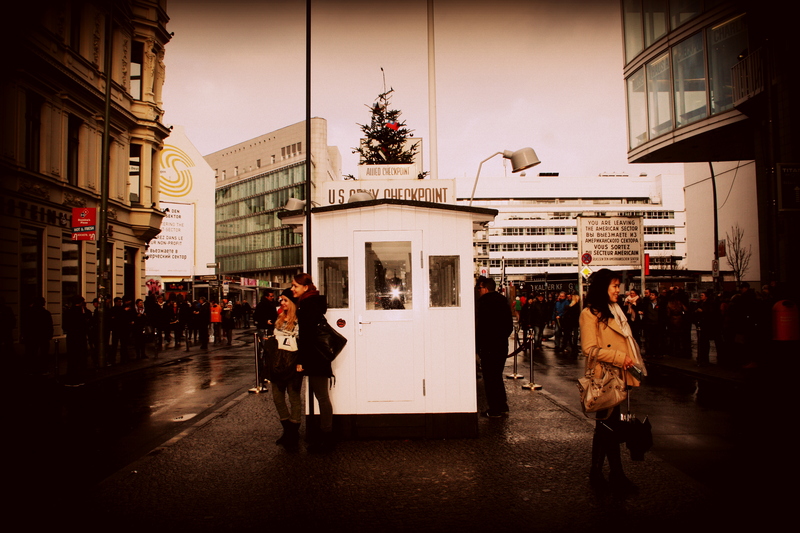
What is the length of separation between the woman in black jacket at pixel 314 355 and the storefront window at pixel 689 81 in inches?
801

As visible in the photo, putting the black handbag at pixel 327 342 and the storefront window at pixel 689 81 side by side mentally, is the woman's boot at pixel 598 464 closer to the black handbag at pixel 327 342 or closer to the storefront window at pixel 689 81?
Result: the black handbag at pixel 327 342

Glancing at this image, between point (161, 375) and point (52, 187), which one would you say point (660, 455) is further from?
point (52, 187)

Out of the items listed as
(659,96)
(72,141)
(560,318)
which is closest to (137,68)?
(72,141)

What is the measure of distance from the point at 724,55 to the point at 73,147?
24.6 metres

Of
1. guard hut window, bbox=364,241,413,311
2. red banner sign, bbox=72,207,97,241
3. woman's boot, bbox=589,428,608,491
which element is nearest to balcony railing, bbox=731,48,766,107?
guard hut window, bbox=364,241,413,311

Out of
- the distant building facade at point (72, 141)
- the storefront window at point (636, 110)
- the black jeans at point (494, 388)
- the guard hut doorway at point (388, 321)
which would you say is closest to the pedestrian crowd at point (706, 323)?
the black jeans at point (494, 388)

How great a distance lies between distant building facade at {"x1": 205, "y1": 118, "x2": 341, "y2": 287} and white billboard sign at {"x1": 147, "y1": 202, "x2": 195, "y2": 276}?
40440mm

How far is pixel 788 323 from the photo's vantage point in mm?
10039

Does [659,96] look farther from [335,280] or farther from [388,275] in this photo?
[335,280]

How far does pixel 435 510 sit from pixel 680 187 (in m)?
111

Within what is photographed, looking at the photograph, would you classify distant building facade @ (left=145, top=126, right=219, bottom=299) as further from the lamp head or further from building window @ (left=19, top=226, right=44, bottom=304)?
the lamp head

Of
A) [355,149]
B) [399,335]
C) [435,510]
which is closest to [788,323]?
[399,335]

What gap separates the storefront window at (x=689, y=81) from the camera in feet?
72.8

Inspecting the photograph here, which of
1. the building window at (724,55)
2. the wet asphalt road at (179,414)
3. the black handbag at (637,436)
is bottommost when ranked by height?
the wet asphalt road at (179,414)
